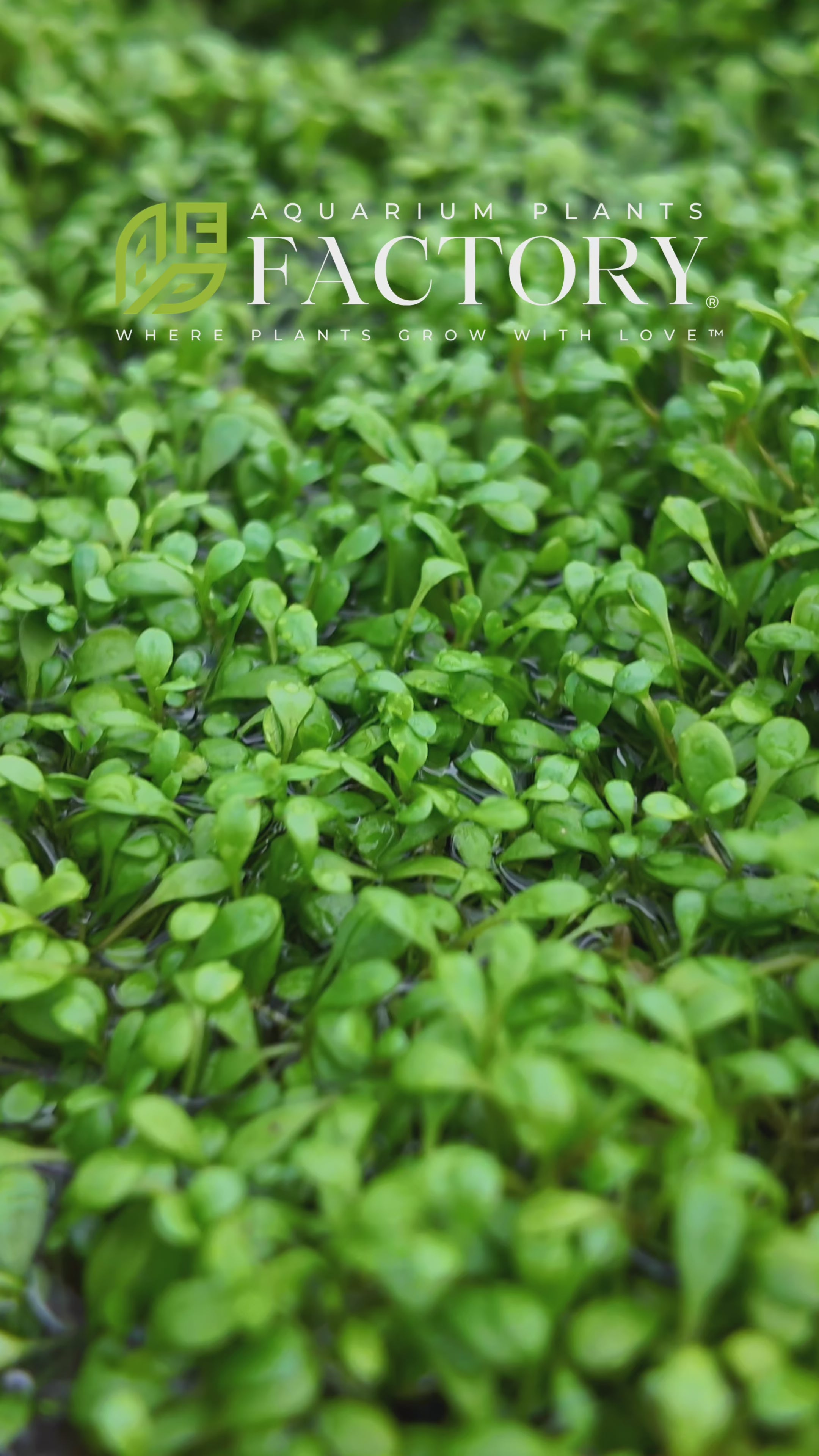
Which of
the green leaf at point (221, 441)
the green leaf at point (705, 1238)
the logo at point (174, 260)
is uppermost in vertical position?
the logo at point (174, 260)

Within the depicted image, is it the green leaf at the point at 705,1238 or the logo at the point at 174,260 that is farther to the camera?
the logo at the point at 174,260

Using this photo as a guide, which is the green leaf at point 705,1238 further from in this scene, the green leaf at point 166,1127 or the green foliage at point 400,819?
the green leaf at point 166,1127

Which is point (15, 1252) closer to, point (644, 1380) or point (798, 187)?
point (644, 1380)

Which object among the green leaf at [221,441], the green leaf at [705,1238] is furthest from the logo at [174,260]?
the green leaf at [705,1238]

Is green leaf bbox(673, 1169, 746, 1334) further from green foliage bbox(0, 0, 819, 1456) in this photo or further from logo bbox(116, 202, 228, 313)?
logo bbox(116, 202, 228, 313)

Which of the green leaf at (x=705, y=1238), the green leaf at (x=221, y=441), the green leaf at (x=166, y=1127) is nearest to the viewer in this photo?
the green leaf at (x=705, y=1238)

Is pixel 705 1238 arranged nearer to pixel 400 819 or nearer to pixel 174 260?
pixel 400 819

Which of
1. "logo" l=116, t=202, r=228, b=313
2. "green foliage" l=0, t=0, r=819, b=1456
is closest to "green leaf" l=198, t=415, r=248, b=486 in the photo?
"green foliage" l=0, t=0, r=819, b=1456

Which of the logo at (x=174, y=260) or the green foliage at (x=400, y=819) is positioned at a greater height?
the logo at (x=174, y=260)
